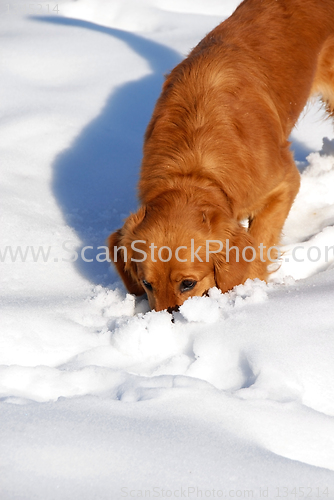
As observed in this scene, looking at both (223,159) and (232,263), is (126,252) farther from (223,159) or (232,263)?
(223,159)

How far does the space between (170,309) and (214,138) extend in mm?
908

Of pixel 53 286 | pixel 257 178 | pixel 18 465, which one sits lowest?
pixel 18 465

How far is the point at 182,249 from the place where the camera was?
7.86 feet

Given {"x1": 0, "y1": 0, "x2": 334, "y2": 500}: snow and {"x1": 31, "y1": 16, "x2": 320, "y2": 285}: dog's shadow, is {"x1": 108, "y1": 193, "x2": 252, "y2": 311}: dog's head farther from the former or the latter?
{"x1": 31, "y1": 16, "x2": 320, "y2": 285}: dog's shadow

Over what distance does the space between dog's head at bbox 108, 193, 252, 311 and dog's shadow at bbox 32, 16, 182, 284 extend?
23.3 inches

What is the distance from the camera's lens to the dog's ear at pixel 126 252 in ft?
8.63

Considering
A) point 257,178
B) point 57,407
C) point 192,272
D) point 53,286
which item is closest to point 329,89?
point 257,178

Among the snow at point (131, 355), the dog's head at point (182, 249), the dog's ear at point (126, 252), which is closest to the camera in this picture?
the snow at point (131, 355)

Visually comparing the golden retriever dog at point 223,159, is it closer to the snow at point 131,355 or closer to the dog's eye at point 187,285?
the dog's eye at point 187,285

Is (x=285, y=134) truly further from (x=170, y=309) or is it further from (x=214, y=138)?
(x=170, y=309)

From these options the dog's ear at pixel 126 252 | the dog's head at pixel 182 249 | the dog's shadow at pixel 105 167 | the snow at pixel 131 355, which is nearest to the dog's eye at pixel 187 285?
the dog's head at pixel 182 249

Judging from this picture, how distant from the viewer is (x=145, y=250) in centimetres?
249

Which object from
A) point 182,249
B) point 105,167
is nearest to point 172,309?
point 182,249

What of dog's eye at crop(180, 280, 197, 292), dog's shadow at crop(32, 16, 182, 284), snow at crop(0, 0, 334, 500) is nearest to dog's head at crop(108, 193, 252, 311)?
dog's eye at crop(180, 280, 197, 292)
